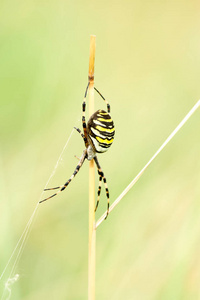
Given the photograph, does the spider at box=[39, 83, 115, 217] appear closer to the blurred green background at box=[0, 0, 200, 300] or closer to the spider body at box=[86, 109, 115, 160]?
the spider body at box=[86, 109, 115, 160]

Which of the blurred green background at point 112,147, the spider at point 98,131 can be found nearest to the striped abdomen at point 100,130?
the spider at point 98,131

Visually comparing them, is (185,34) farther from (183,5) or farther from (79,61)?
(79,61)

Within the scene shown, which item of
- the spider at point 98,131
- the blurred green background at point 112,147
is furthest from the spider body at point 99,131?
the blurred green background at point 112,147

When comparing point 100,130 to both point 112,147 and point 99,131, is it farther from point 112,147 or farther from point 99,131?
→ point 112,147

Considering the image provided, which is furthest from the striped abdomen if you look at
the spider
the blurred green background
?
the blurred green background

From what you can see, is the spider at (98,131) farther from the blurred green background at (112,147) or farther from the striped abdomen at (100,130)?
the blurred green background at (112,147)

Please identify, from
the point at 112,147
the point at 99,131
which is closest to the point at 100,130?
the point at 99,131

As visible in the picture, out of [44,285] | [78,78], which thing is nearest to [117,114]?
[78,78]
